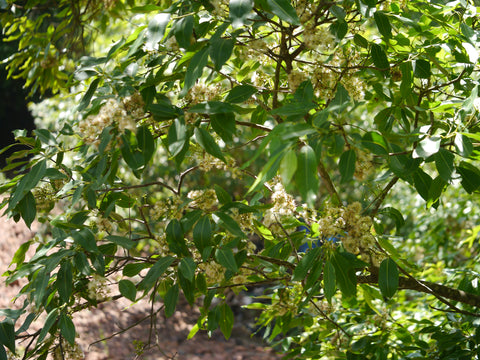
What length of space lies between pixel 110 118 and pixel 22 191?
0.82 feet

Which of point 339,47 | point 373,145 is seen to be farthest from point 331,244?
point 339,47

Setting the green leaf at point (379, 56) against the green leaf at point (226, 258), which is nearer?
the green leaf at point (226, 258)

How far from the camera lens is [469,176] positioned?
120cm

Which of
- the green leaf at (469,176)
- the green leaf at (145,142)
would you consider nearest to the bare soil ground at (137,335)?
the green leaf at (145,142)

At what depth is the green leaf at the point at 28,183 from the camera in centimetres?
109

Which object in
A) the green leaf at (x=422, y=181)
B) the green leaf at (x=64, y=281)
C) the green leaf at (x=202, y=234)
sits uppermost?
the green leaf at (x=422, y=181)

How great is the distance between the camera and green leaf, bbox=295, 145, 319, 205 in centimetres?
78

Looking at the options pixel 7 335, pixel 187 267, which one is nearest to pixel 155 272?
pixel 187 267

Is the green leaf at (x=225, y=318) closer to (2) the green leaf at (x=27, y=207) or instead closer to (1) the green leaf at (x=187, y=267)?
(1) the green leaf at (x=187, y=267)

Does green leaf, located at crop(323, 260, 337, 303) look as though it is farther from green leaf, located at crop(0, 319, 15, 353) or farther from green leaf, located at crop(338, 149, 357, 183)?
green leaf, located at crop(0, 319, 15, 353)

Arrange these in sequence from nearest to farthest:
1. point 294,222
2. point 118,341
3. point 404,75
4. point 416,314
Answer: point 404,75 → point 294,222 → point 416,314 → point 118,341

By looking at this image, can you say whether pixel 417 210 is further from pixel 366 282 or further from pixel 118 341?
pixel 366 282

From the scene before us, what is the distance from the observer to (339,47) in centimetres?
141

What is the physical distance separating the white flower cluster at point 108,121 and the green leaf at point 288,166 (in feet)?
1.25
